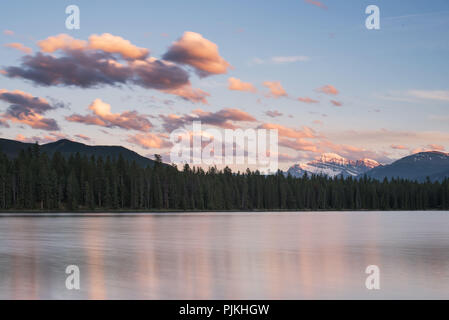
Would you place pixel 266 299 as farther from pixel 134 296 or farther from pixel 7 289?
pixel 7 289

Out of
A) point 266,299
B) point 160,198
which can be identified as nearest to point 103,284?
point 266,299

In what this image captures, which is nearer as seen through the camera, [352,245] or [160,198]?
[352,245]

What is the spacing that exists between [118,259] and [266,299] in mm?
14298

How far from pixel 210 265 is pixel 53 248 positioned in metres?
15.4

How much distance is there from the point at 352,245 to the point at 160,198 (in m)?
154

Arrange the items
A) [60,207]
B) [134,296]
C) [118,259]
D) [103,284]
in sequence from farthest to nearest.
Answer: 1. [60,207]
2. [118,259]
3. [103,284]
4. [134,296]

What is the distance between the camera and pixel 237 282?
70.0ft

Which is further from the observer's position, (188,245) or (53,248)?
(188,245)
